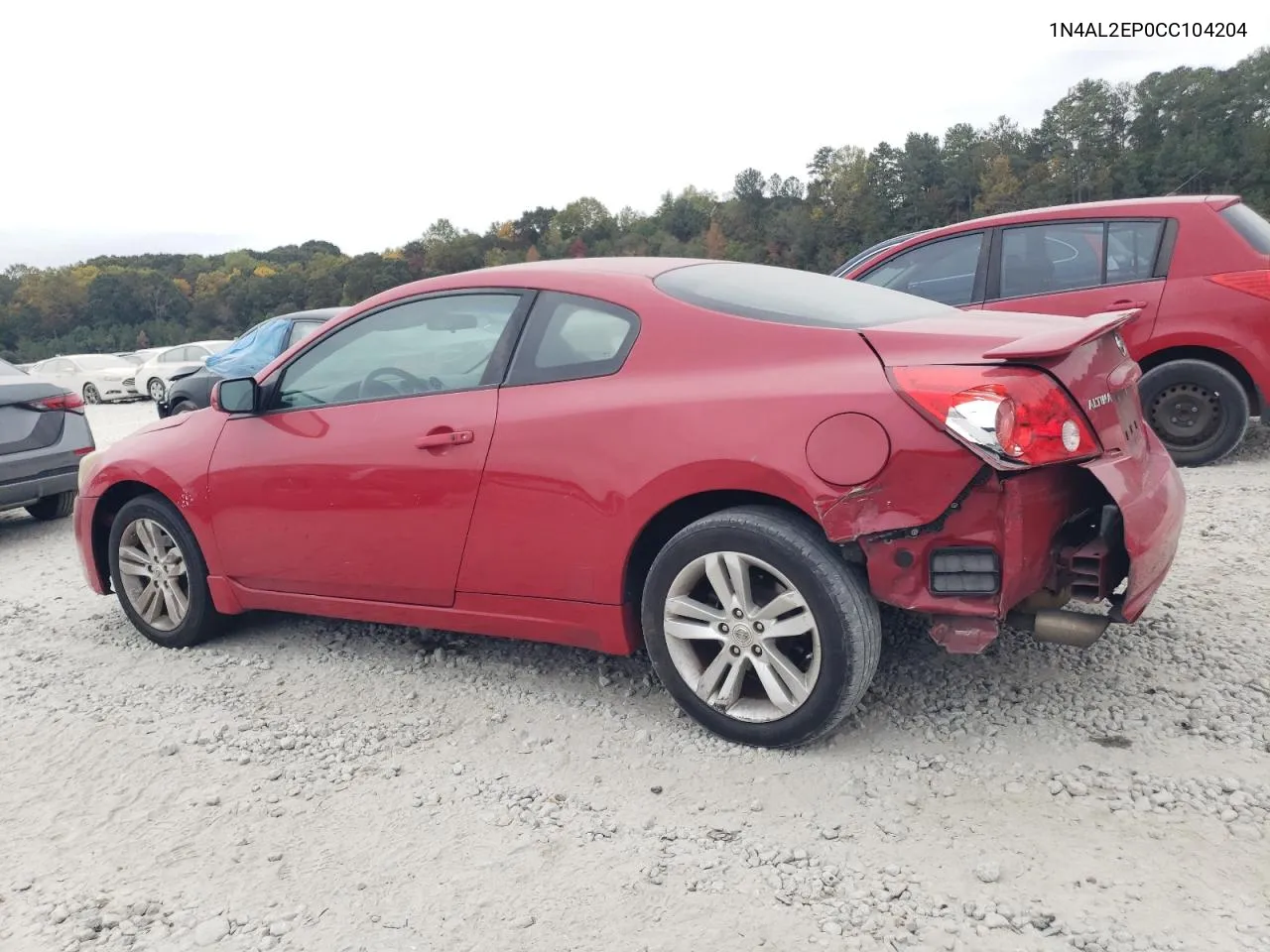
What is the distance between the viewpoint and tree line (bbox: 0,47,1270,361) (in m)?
44.6

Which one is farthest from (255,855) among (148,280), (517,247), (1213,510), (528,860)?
(148,280)

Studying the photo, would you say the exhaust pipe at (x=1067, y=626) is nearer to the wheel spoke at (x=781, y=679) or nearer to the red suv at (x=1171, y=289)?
the wheel spoke at (x=781, y=679)

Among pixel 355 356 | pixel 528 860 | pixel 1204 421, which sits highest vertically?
pixel 355 356

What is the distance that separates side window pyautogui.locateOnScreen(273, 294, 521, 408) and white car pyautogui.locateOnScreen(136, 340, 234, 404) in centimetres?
2079

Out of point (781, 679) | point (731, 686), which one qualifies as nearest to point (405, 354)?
point (731, 686)

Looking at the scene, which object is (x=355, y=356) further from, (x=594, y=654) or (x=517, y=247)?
(x=517, y=247)

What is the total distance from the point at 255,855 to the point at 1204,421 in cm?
596

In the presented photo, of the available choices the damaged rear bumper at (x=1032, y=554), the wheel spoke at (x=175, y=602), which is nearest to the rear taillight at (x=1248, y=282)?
the damaged rear bumper at (x=1032, y=554)

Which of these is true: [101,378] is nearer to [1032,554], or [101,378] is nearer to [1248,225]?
[1248,225]

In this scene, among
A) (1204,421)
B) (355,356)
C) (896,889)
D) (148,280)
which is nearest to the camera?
(896,889)

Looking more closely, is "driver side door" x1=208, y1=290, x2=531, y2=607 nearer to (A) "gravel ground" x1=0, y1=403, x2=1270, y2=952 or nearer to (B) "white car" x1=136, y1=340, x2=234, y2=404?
(A) "gravel ground" x1=0, y1=403, x2=1270, y2=952

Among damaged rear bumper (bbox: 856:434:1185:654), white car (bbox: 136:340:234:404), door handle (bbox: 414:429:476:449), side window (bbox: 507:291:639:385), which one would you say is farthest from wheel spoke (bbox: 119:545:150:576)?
white car (bbox: 136:340:234:404)

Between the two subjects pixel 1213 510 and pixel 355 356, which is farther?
pixel 1213 510

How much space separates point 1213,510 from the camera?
5203 millimetres
